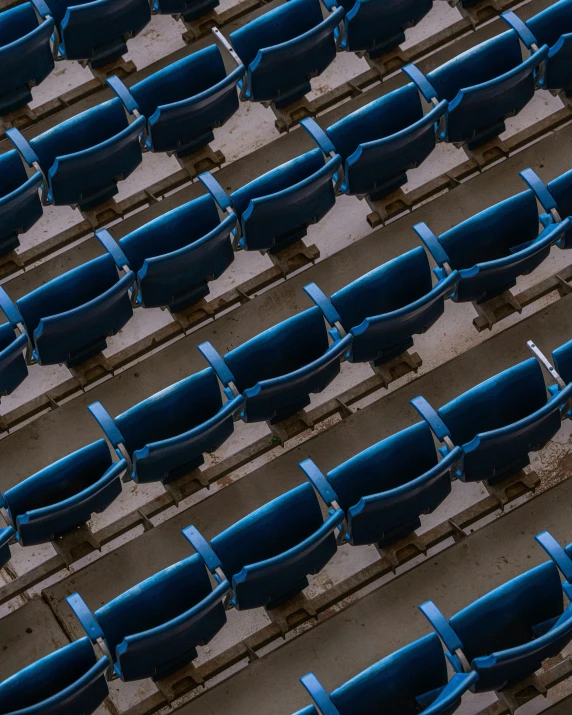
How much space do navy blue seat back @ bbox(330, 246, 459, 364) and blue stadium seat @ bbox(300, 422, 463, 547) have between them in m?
0.36

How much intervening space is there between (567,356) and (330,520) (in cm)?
97

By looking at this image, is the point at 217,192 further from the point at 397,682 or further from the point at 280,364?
the point at 397,682

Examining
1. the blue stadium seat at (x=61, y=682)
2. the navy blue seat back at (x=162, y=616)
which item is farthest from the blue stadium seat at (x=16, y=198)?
the blue stadium seat at (x=61, y=682)

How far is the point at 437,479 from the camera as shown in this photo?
5016mm

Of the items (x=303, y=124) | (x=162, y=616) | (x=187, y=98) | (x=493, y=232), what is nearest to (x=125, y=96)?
(x=187, y=98)

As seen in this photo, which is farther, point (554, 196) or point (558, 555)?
point (554, 196)

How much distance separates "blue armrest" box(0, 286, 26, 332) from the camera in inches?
205

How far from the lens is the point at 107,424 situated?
5.02 metres

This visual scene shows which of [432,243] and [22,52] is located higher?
[22,52]

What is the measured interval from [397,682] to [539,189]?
67.1 inches

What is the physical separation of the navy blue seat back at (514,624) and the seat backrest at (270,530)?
0.54 meters

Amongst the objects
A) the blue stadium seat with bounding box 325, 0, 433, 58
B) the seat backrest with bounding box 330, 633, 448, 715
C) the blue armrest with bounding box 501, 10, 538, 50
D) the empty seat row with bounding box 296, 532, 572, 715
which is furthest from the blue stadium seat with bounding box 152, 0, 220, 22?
the seat backrest with bounding box 330, 633, 448, 715

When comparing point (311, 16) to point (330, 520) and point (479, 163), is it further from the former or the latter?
point (330, 520)

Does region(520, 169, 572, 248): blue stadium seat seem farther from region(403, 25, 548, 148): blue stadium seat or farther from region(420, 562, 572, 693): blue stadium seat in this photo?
region(420, 562, 572, 693): blue stadium seat
